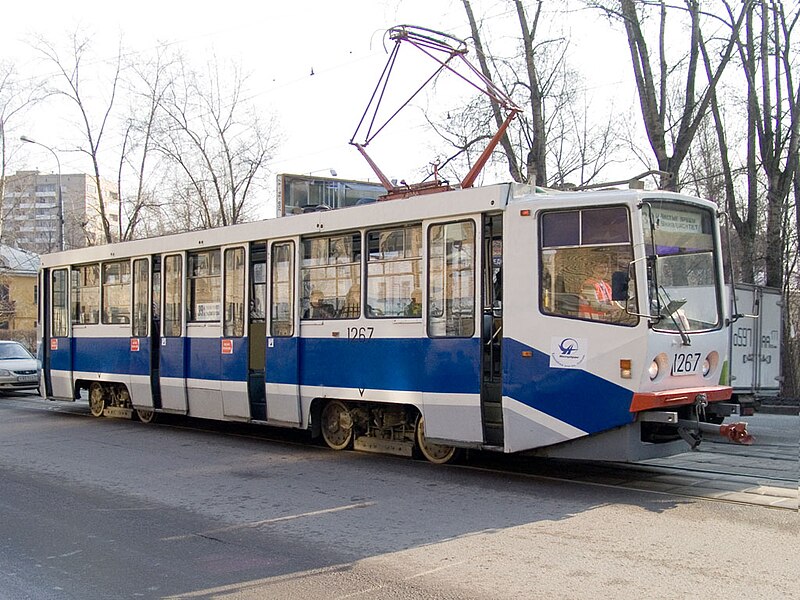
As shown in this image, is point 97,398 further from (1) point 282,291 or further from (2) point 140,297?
(1) point 282,291

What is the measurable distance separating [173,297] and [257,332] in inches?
98.4

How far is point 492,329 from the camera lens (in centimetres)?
952

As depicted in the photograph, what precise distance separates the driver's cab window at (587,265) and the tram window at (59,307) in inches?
455

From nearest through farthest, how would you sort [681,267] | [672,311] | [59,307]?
[672,311] < [681,267] < [59,307]

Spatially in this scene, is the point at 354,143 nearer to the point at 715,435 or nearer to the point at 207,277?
the point at 207,277

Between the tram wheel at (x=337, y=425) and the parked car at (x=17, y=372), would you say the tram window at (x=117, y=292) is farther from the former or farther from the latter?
the parked car at (x=17, y=372)

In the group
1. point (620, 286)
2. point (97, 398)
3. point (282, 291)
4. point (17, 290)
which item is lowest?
point (97, 398)

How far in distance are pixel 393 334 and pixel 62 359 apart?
952 centimetres

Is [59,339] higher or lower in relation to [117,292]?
lower

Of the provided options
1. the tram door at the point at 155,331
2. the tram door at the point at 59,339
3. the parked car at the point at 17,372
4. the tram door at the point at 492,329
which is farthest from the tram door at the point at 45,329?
the tram door at the point at 492,329

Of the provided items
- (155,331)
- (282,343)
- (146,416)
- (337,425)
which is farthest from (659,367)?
(146,416)

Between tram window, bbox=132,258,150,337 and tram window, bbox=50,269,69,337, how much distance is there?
106 inches

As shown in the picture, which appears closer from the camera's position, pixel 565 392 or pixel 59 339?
pixel 565 392

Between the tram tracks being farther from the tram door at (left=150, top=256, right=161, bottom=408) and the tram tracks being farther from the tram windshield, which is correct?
the tram door at (left=150, top=256, right=161, bottom=408)
